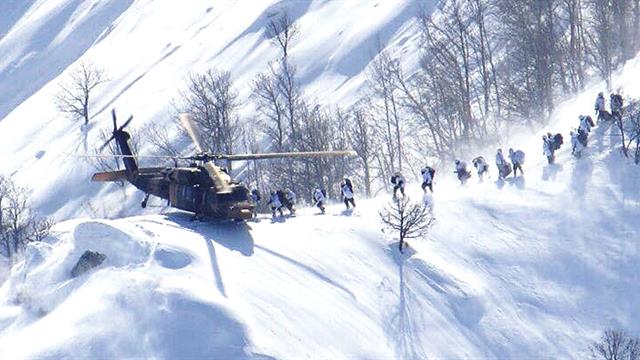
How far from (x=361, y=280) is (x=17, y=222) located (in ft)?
145

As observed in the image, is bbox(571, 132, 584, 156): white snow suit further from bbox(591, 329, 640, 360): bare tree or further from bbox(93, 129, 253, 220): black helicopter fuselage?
bbox(93, 129, 253, 220): black helicopter fuselage

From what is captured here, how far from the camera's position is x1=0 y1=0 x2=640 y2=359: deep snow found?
102 ft

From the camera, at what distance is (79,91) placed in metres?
102

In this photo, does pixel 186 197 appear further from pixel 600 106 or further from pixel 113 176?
pixel 600 106

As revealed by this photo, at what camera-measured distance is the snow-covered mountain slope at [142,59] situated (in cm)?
7994

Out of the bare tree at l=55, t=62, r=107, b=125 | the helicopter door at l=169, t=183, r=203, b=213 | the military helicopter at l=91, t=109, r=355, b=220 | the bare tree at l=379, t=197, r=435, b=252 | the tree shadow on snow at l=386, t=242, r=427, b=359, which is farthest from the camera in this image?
the bare tree at l=55, t=62, r=107, b=125

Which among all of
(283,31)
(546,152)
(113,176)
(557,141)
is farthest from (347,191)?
(283,31)

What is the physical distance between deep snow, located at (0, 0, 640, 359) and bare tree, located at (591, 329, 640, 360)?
0.53 metres

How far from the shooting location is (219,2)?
109875mm

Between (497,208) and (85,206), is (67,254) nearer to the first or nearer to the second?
(497,208)

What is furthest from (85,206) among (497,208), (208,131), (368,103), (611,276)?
(611,276)

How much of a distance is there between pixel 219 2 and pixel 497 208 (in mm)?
72994

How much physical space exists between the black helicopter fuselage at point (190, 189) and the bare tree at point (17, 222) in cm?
1805

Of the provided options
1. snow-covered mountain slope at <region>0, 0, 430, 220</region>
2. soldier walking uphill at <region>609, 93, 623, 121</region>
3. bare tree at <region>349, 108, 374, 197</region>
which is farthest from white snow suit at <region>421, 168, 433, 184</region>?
snow-covered mountain slope at <region>0, 0, 430, 220</region>
